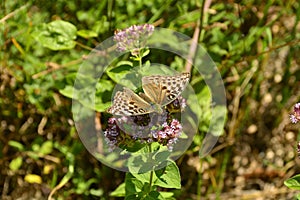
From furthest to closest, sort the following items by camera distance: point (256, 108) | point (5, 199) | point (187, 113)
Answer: point (256, 108)
point (5, 199)
point (187, 113)

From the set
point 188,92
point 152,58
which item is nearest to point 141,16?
point 152,58

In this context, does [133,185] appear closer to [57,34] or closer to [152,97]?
[152,97]

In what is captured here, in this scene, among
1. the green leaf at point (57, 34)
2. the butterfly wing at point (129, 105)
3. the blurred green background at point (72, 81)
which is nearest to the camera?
the butterfly wing at point (129, 105)

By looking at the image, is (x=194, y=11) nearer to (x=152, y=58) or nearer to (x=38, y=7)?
(x=152, y=58)

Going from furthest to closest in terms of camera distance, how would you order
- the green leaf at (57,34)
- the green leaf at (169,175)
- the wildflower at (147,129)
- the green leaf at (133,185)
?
the green leaf at (57,34) < the green leaf at (133,185) < the green leaf at (169,175) < the wildflower at (147,129)

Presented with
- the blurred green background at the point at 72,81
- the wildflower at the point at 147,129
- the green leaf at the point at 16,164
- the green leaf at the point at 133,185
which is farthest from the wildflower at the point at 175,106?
the green leaf at the point at 16,164

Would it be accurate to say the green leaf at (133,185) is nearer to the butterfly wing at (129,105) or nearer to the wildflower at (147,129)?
the wildflower at (147,129)

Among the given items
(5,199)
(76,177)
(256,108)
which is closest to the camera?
(76,177)
